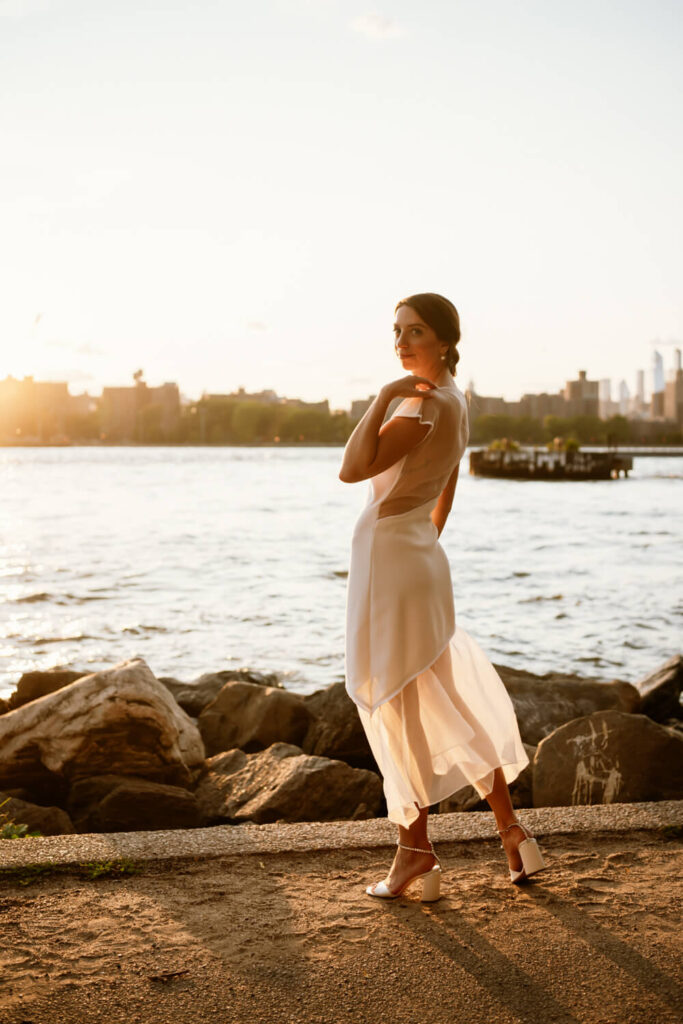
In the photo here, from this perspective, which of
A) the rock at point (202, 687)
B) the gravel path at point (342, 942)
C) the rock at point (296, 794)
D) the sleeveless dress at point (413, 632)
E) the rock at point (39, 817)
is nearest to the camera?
the gravel path at point (342, 942)

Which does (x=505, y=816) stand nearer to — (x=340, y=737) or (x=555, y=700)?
(x=340, y=737)

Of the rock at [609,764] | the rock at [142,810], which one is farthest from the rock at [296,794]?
the rock at [609,764]

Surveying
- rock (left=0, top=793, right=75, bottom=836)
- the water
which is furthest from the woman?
the water

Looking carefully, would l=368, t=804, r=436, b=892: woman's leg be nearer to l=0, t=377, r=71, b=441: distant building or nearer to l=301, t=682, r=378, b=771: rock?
l=301, t=682, r=378, b=771: rock

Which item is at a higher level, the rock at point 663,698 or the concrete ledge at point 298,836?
the concrete ledge at point 298,836

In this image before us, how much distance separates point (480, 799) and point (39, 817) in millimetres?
2182

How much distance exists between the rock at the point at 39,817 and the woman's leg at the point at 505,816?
2.38m

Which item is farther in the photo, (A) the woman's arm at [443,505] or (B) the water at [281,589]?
(B) the water at [281,589]

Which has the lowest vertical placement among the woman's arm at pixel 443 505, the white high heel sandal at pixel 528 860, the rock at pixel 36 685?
the rock at pixel 36 685

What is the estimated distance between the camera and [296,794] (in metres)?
5.12

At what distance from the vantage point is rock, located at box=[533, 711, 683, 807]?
470 cm

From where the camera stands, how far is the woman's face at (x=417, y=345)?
3.39m

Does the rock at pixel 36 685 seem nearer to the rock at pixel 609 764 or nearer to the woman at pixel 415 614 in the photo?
the rock at pixel 609 764

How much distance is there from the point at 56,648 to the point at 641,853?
10.2 metres
